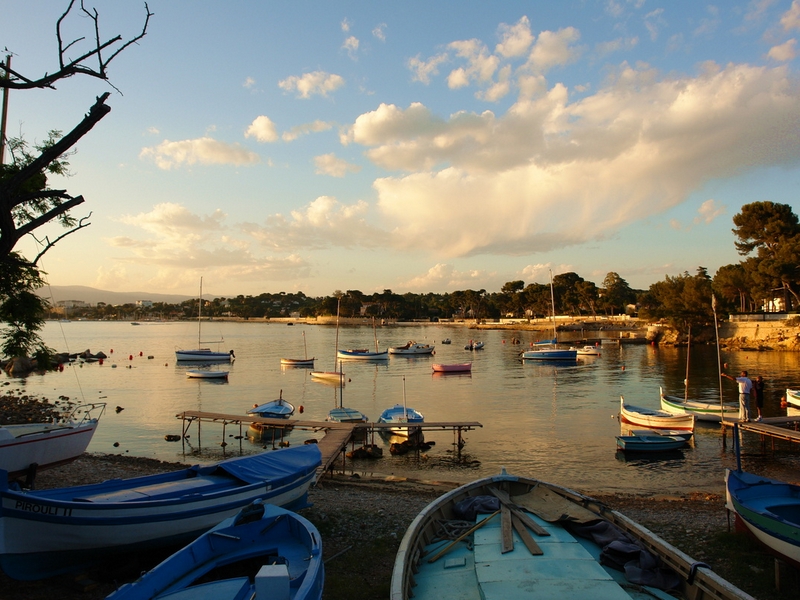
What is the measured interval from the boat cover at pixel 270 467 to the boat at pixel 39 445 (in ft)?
18.3

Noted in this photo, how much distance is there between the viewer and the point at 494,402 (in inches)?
1646

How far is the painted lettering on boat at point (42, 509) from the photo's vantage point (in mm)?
8773

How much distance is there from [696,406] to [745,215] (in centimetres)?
6967

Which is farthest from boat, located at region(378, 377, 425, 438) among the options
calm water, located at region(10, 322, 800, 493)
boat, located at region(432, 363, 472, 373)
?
boat, located at region(432, 363, 472, 373)

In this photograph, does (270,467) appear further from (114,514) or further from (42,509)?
(42,509)

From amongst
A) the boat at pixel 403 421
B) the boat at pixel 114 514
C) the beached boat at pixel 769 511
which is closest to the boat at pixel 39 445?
the boat at pixel 114 514

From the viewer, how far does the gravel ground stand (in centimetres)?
942

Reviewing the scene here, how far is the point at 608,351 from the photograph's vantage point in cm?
8662

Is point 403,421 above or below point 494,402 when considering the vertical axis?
above

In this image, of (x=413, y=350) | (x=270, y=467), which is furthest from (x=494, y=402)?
(x=413, y=350)

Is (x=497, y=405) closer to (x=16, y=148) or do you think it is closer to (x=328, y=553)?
(x=328, y=553)

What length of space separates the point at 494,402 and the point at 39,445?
33155 millimetres

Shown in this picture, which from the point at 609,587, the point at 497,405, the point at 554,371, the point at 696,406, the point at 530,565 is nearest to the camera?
the point at 609,587

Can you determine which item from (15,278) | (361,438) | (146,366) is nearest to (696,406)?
(361,438)
